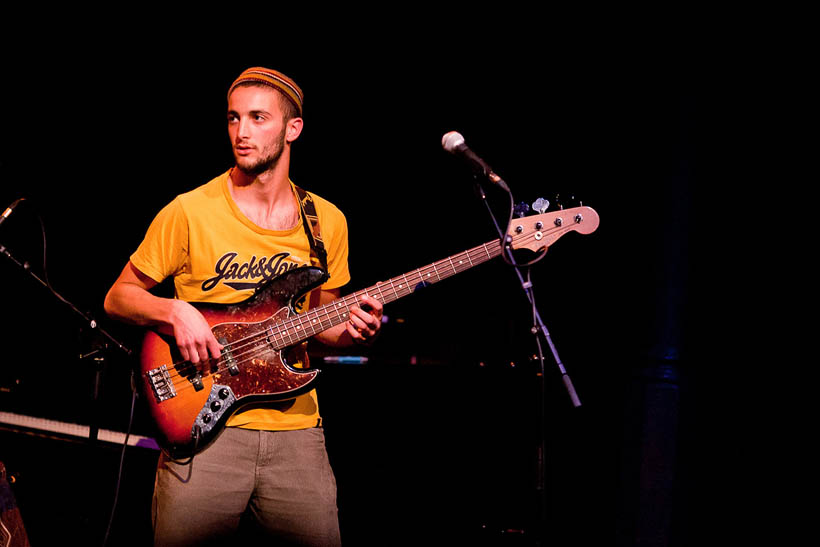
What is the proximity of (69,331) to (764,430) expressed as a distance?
4875 mm

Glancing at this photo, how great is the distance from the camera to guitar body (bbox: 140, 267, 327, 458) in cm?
282

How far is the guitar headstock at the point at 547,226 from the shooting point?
Answer: 3.27 m

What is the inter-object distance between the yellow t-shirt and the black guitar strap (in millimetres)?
106

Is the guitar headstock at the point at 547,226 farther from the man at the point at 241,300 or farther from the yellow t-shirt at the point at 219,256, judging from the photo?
the yellow t-shirt at the point at 219,256

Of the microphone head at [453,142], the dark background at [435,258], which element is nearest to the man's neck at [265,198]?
the microphone head at [453,142]

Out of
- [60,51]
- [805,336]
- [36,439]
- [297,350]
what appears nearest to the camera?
[297,350]

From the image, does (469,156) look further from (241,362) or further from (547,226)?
(241,362)

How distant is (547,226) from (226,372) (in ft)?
5.59

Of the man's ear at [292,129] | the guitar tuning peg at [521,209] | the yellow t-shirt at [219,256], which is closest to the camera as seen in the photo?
the yellow t-shirt at [219,256]

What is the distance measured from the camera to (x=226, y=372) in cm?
290

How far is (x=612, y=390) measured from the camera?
4.60m

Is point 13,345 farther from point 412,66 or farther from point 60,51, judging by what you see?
point 412,66

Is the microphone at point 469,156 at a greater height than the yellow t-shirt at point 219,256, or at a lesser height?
greater

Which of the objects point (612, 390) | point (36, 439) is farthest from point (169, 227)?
point (612, 390)
